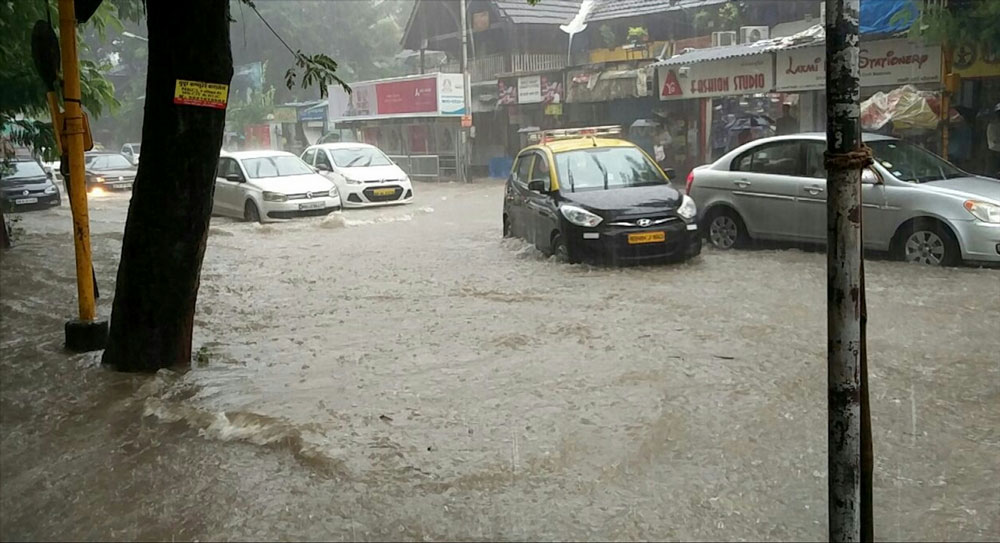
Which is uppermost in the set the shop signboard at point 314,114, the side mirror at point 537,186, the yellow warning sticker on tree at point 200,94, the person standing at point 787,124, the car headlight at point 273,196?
the shop signboard at point 314,114

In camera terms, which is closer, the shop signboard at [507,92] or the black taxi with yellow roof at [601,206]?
the black taxi with yellow roof at [601,206]

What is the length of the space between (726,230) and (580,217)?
237 centimetres

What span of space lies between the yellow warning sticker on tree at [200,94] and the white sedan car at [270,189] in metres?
12.8

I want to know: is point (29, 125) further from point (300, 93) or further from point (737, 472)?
point (300, 93)

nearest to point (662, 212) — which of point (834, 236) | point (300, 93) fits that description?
point (834, 236)

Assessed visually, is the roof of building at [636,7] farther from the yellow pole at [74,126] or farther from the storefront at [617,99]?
the yellow pole at [74,126]

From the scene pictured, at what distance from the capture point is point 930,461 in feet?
16.4

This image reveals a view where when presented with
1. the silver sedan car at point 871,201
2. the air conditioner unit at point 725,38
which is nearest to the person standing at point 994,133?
the silver sedan car at point 871,201

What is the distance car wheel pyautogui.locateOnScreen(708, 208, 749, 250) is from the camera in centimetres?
1218

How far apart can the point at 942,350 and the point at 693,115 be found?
19.2 meters

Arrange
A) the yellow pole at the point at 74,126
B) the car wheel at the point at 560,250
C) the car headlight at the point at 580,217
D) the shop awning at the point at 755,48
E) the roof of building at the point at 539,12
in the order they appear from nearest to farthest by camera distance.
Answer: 1. the yellow pole at the point at 74,126
2. the car headlight at the point at 580,217
3. the car wheel at the point at 560,250
4. the shop awning at the point at 755,48
5. the roof of building at the point at 539,12

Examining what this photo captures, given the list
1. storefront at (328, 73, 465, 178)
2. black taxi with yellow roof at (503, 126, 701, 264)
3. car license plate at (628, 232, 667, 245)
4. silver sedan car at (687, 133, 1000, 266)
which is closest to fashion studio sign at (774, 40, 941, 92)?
silver sedan car at (687, 133, 1000, 266)

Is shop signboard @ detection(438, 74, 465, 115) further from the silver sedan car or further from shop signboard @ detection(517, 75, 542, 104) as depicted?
the silver sedan car

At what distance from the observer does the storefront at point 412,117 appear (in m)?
31.1
